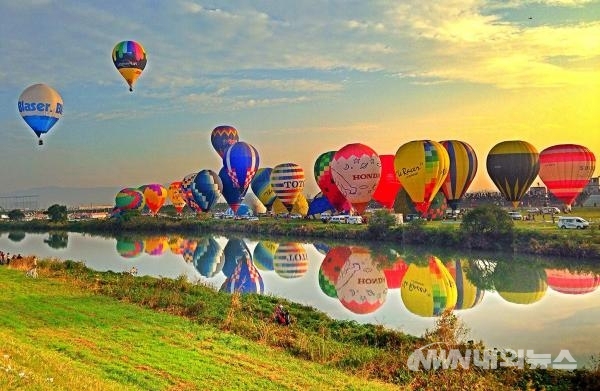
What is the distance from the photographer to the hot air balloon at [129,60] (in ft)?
100

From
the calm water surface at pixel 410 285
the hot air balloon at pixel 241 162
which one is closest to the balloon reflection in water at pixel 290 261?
the calm water surface at pixel 410 285

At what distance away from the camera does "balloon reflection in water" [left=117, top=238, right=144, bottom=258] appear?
3338cm

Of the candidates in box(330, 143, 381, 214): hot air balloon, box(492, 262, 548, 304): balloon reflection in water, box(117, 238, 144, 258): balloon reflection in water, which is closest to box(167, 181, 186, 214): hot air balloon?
box(117, 238, 144, 258): balloon reflection in water

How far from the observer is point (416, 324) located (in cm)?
1342

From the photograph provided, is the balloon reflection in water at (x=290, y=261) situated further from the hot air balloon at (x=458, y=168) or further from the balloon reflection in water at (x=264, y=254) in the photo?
the hot air balloon at (x=458, y=168)

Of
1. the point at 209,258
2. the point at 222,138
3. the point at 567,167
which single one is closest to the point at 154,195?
the point at 222,138

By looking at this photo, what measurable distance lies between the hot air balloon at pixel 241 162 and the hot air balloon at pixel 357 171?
11925mm

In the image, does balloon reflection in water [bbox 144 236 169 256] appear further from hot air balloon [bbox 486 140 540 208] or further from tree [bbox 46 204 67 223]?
tree [bbox 46 204 67 223]

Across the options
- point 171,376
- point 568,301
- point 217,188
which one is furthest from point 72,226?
point 171,376

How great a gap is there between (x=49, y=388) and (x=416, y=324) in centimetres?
924

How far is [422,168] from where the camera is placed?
Answer: 3241cm

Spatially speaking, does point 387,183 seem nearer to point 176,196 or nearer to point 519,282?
point 519,282

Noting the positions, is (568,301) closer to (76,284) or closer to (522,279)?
(522,279)

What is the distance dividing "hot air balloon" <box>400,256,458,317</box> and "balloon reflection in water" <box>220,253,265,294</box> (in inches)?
188
